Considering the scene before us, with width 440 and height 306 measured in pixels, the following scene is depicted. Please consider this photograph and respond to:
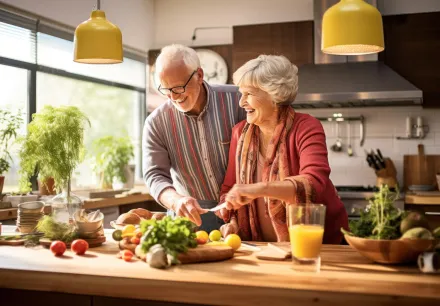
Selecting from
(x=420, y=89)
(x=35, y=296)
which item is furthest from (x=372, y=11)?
(x=420, y=89)

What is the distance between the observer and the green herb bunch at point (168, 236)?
1944 millimetres

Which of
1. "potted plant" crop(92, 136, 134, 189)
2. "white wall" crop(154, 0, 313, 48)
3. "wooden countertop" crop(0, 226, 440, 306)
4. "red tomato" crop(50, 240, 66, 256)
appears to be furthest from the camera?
"white wall" crop(154, 0, 313, 48)

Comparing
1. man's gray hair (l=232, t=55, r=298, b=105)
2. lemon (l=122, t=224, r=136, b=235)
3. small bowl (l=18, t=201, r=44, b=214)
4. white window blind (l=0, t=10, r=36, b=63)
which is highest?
white window blind (l=0, t=10, r=36, b=63)

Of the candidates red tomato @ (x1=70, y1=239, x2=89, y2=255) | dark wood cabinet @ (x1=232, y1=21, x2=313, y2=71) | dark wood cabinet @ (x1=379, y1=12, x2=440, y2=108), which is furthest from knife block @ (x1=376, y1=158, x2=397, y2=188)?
red tomato @ (x1=70, y1=239, x2=89, y2=255)

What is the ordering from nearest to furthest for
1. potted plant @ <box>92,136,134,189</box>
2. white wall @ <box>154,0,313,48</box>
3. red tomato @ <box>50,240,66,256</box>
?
red tomato @ <box>50,240,66,256</box>
potted plant @ <box>92,136,134,189</box>
white wall @ <box>154,0,313,48</box>

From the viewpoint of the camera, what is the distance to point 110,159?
17.6 feet

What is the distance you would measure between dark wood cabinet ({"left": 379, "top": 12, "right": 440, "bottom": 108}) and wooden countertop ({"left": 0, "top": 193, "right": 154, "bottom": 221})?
2.37m

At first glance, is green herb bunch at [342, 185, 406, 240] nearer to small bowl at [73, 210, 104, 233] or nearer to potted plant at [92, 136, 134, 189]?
small bowl at [73, 210, 104, 233]

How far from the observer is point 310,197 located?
2289 millimetres

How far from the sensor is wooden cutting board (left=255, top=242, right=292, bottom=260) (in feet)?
6.63

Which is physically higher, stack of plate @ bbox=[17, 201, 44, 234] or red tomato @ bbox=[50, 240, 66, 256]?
stack of plate @ bbox=[17, 201, 44, 234]

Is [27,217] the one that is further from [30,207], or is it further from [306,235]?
[306,235]

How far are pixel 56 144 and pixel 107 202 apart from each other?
48.3 inches

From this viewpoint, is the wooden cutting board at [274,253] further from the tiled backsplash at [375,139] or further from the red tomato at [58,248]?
the tiled backsplash at [375,139]
